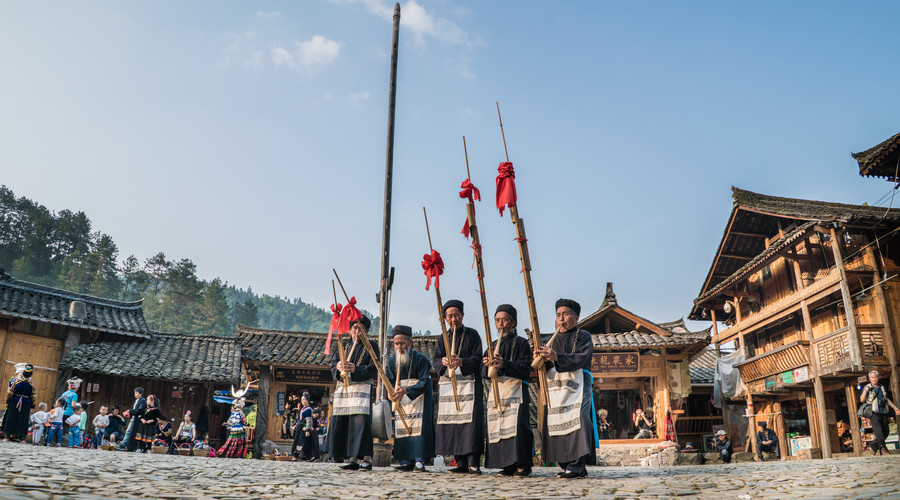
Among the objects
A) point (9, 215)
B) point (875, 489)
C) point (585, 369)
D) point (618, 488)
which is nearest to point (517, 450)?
point (585, 369)

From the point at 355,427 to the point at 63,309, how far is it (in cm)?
1738

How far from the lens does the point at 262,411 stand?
19812 mm

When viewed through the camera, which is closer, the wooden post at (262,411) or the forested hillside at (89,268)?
the wooden post at (262,411)

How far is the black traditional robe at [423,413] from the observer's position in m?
7.08

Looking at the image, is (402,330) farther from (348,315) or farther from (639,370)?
(639,370)

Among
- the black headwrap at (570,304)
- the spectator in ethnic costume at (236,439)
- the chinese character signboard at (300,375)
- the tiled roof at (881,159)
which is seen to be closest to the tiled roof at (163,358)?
the chinese character signboard at (300,375)

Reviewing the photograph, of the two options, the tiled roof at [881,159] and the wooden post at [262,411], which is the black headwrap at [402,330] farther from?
the tiled roof at [881,159]

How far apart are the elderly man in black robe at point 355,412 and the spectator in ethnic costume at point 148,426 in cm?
801

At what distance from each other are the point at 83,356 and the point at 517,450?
58.6 ft

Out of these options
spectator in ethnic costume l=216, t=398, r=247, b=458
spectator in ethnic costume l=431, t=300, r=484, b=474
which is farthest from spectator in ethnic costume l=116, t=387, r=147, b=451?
spectator in ethnic costume l=431, t=300, r=484, b=474

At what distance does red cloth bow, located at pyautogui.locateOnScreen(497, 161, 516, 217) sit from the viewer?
21.3 feet

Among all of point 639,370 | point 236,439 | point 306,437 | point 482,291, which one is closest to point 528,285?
point 482,291

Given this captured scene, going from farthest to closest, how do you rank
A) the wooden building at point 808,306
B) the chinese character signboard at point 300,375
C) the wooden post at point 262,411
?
the chinese character signboard at point 300,375, the wooden post at point 262,411, the wooden building at point 808,306

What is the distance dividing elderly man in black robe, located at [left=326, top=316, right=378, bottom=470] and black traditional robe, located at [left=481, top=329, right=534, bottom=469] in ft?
4.95
